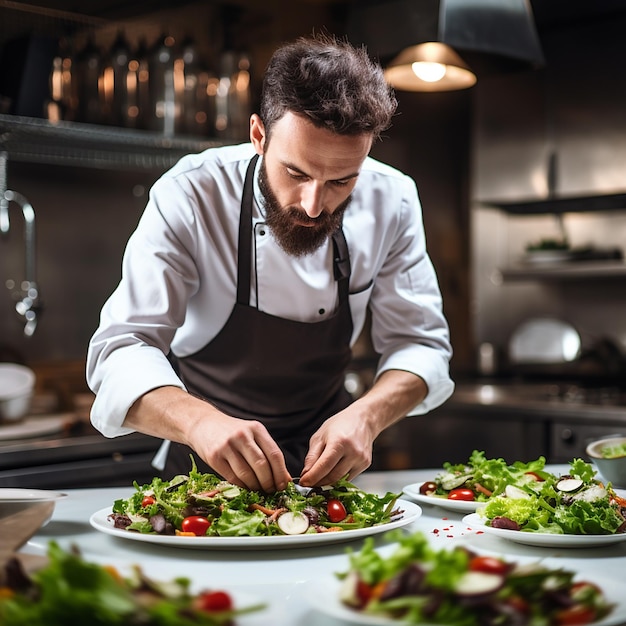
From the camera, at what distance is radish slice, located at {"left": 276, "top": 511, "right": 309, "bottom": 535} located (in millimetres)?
1381

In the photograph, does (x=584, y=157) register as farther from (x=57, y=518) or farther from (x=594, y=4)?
(x=57, y=518)

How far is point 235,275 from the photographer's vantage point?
6.81 feet

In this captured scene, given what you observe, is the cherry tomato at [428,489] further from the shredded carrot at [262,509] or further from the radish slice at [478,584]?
the radish slice at [478,584]

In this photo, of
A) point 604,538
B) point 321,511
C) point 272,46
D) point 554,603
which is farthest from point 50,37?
point 554,603

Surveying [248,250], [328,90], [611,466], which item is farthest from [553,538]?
[248,250]

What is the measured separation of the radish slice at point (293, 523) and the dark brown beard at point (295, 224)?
2.10 feet

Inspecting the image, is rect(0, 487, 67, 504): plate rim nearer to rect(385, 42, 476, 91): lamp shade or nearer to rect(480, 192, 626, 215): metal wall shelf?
rect(385, 42, 476, 91): lamp shade

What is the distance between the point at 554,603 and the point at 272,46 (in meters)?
3.86

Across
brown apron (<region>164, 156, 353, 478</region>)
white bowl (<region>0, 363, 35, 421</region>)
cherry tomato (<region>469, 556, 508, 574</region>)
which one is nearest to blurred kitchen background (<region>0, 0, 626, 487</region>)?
white bowl (<region>0, 363, 35, 421</region>)

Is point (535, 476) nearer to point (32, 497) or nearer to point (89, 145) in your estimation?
point (32, 497)

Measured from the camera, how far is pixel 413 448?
4164 mm

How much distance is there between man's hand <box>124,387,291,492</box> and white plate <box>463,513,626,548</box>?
12.7 inches

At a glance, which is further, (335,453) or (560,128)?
(560,128)

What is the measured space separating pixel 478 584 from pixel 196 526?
56 centimetres
